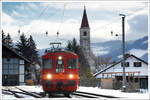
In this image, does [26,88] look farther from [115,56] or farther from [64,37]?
[115,56]

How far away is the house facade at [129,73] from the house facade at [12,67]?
211 cm

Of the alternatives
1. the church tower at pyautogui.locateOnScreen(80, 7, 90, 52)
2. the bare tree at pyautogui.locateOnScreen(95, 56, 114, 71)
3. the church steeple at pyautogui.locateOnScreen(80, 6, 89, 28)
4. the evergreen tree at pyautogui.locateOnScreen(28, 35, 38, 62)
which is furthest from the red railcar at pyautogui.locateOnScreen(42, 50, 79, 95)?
the church steeple at pyautogui.locateOnScreen(80, 6, 89, 28)

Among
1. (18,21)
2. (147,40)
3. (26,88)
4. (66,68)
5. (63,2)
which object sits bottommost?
(26,88)

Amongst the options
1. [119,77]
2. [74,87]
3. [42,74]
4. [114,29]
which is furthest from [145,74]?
[42,74]

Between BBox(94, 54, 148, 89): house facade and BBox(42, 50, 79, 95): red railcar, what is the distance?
962 millimetres

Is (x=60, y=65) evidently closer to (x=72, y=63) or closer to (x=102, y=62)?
(x=72, y=63)

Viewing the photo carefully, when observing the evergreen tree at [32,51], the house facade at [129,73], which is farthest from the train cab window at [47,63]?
the house facade at [129,73]

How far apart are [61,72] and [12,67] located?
1488 millimetres

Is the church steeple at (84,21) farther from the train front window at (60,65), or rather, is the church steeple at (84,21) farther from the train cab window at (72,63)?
the train front window at (60,65)

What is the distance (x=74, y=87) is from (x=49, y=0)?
2320 mm

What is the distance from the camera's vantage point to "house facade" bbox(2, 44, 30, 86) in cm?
652

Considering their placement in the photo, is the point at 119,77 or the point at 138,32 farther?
the point at 119,77

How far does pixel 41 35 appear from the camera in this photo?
6555 mm

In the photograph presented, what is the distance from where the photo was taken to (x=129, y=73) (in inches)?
333
